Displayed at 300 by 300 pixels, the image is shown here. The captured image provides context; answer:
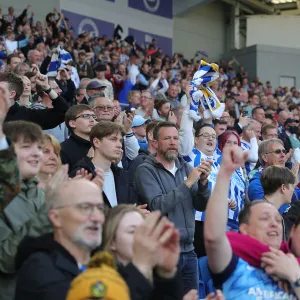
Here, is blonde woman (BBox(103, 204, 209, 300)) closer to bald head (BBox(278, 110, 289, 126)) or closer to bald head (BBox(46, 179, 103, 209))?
bald head (BBox(46, 179, 103, 209))

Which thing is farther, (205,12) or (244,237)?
(205,12)

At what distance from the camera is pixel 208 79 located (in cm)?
700

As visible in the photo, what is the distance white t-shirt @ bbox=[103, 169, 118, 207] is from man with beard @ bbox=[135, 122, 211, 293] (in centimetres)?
29

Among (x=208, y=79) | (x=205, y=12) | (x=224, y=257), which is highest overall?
(x=205, y=12)

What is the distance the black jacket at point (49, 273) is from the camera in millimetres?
2340

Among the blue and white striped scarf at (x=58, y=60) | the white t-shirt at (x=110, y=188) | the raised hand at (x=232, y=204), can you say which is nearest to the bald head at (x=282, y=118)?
the blue and white striped scarf at (x=58, y=60)

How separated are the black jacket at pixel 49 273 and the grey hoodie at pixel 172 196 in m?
1.93

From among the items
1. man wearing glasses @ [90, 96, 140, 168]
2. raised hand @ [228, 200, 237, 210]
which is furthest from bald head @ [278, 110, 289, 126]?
raised hand @ [228, 200, 237, 210]

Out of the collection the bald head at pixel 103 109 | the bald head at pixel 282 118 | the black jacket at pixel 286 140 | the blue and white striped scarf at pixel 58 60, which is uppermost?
the blue and white striped scarf at pixel 58 60

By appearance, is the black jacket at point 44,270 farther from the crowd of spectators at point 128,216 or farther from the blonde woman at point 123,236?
the blonde woman at point 123,236

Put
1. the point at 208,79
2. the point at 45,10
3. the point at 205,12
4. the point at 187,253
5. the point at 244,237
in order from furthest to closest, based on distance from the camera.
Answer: the point at 205,12, the point at 45,10, the point at 208,79, the point at 187,253, the point at 244,237

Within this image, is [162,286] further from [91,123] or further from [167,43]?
[167,43]

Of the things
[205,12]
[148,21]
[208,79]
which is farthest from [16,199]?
[205,12]

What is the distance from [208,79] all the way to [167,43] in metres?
14.7
